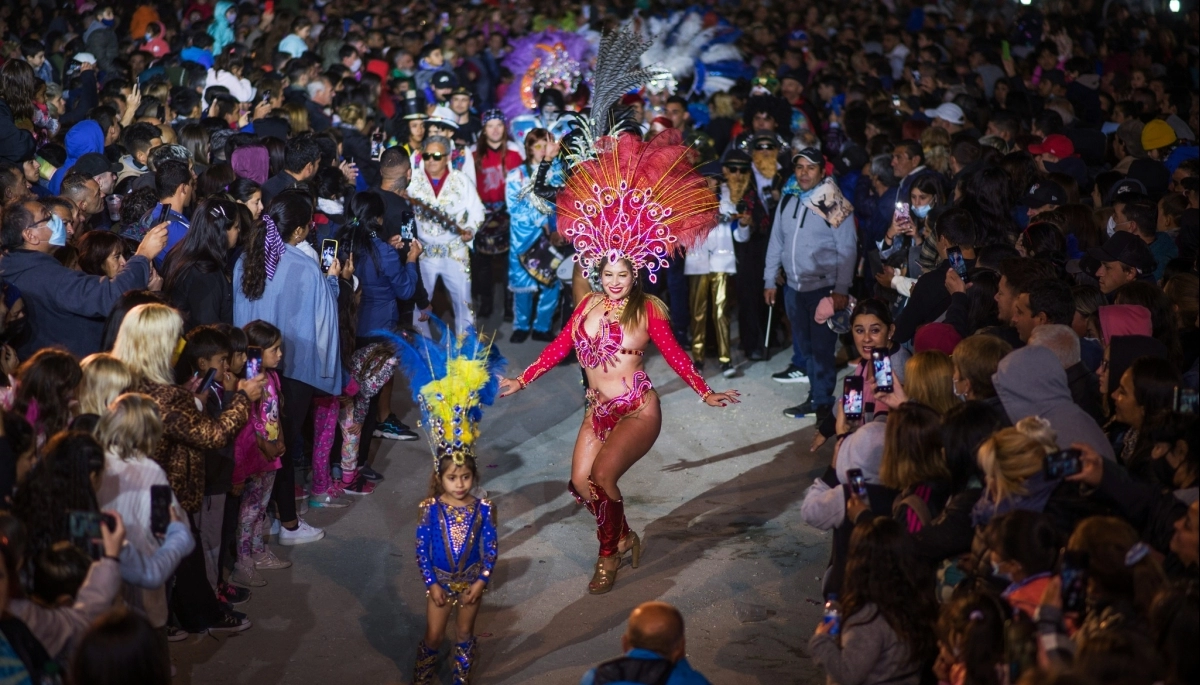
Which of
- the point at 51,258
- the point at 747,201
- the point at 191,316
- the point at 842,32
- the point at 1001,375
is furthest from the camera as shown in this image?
the point at 842,32

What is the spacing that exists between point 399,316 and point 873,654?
202 inches

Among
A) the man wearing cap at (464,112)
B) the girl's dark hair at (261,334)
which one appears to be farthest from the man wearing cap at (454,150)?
the girl's dark hair at (261,334)

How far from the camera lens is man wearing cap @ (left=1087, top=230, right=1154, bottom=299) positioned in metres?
6.52

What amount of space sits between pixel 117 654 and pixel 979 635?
8.53 feet

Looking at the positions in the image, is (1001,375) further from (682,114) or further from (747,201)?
(682,114)

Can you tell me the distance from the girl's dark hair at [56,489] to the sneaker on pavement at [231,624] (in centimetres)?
171

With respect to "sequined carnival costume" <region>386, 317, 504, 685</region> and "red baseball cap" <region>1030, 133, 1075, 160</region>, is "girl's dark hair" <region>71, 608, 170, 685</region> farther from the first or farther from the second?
"red baseball cap" <region>1030, 133, 1075, 160</region>

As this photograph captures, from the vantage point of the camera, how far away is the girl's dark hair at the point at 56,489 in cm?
400

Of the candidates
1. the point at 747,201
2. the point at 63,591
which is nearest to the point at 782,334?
the point at 747,201

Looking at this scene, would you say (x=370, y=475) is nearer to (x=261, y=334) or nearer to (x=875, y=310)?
(x=261, y=334)

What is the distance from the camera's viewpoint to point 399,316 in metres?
8.40

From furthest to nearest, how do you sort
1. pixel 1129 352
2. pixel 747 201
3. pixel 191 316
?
pixel 747 201, pixel 191 316, pixel 1129 352

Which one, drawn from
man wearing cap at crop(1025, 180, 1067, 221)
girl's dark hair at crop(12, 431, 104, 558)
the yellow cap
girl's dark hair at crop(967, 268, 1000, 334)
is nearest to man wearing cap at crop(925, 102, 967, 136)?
the yellow cap

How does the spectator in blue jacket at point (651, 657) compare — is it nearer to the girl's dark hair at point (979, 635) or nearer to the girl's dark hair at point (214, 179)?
the girl's dark hair at point (979, 635)
